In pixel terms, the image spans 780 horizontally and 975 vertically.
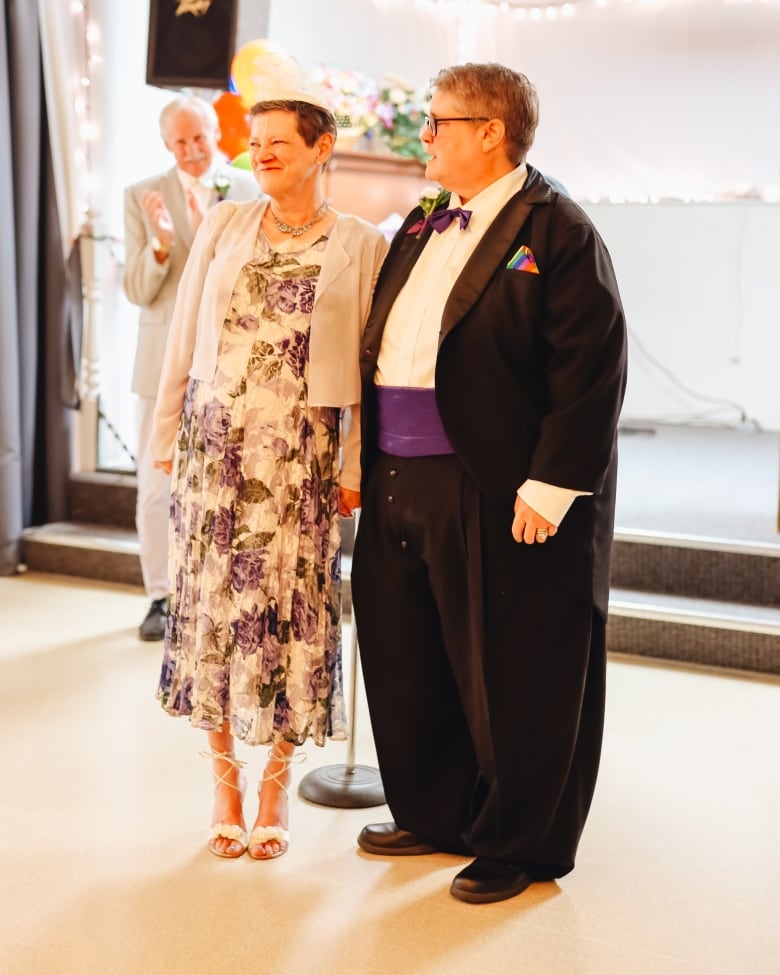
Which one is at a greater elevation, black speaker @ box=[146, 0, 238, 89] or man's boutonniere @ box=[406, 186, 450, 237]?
black speaker @ box=[146, 0, 238, 89]

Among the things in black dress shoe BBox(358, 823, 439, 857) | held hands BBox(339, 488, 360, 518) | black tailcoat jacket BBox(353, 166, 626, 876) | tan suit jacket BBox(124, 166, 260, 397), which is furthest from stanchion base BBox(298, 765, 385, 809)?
tan suit jacket BBox(124, 166, 260, 397)

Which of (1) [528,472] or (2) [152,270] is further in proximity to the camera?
(2) [152,270]

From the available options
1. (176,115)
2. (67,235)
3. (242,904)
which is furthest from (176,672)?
(67,235)

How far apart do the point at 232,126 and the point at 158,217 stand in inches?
43.8

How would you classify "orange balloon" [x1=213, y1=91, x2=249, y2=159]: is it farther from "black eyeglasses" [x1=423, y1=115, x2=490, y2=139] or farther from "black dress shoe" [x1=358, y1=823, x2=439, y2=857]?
"black dress shoe" [x1=358, y1=823, x2=439, y2=857]

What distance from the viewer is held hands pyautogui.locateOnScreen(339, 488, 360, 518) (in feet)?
8.40

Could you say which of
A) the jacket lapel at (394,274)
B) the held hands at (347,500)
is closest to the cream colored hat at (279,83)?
the jacket lapel at (394,274)

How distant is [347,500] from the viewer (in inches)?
101

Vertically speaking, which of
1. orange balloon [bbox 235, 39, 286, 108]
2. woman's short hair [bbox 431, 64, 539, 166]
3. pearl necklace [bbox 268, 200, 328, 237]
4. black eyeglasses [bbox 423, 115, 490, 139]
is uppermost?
orange balloon [bbox 235, 39, 286, 108]

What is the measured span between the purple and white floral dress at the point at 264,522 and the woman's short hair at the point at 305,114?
0.22 metres

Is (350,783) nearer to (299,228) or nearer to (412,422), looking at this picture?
(412,422)

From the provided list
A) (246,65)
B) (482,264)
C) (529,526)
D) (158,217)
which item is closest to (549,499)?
(529,526)

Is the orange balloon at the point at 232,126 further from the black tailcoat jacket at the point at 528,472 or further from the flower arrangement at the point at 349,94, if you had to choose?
the black tailcoat jacket at the point at 528,472

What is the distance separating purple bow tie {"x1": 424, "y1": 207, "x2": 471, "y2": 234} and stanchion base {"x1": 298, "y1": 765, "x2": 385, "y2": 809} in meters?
1.31
